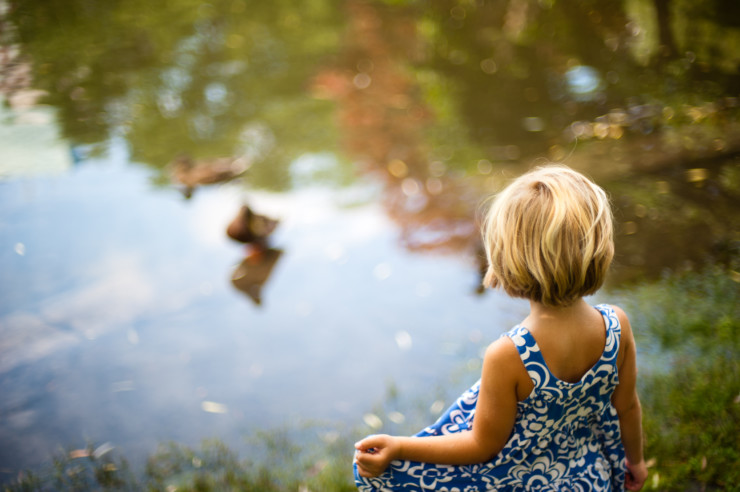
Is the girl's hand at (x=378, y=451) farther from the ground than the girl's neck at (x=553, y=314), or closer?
closer

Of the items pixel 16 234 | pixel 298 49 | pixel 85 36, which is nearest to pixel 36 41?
pixel 85 36

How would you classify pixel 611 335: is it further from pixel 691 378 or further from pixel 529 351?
pixel 691 378

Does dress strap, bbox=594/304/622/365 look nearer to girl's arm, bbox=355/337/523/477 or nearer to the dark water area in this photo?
girl's arm, bbox=355/337/523/477

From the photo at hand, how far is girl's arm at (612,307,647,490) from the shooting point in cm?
148

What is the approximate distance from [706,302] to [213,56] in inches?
235

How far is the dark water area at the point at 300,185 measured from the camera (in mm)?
3176

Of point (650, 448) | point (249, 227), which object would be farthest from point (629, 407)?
point (249, 227)

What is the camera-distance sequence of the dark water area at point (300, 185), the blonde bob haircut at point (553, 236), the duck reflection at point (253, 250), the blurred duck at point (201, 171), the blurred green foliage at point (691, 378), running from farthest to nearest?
the blurred duck at point (201, 171) → the duck reflection at point (253, 250) → the dark water area at point (300, 185) → the blurred green foliage at point (691, 378) → the blonde bob haircut at point (553, 236)

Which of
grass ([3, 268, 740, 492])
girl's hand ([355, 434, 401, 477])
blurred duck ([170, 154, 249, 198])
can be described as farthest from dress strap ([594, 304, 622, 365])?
blurred duck ([170, 154, 249, 198])

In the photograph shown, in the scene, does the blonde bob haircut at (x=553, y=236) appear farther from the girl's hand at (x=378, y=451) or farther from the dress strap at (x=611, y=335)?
the girl's hand at (x=378, y=451)

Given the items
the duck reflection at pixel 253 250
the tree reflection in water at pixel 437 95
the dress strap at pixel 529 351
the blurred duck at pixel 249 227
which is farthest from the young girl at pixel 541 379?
the blurred duck at pixel 249 227

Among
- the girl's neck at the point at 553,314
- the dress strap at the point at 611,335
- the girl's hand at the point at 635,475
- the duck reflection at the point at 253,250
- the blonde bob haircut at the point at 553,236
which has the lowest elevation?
the duck reflection at the point at 253,250

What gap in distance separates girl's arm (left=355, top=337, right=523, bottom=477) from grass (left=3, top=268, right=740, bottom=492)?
1065mm

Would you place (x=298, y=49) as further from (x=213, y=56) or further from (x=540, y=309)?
(x=540, y=309)
